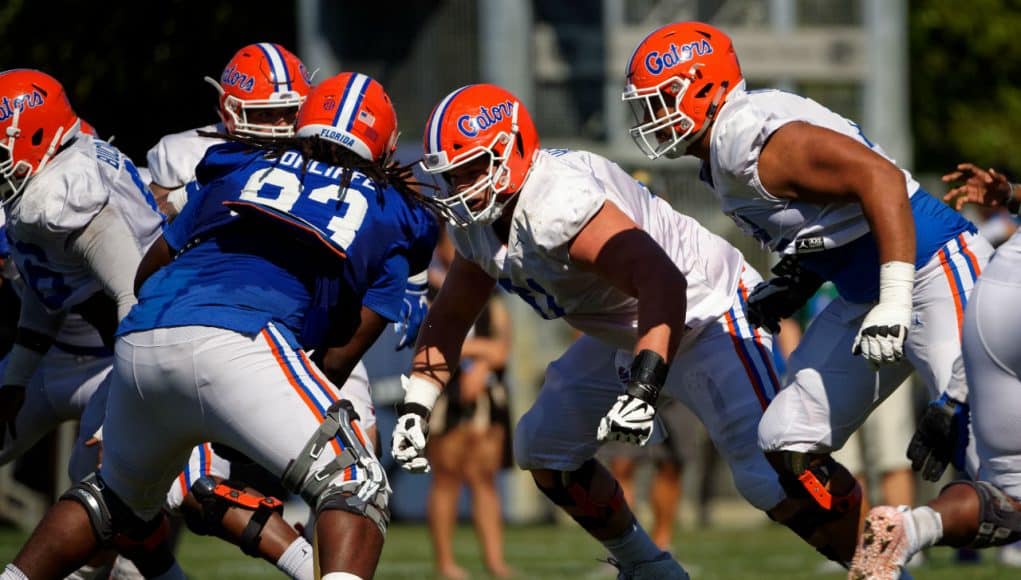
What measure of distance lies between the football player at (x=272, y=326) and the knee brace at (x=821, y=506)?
1394mm

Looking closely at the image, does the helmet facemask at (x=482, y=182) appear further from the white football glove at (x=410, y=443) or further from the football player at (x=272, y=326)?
the white football glove at (x=410, y=443)

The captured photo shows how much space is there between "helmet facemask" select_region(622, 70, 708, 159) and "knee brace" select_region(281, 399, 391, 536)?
1.38 meters

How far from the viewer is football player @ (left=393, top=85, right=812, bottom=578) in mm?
4742

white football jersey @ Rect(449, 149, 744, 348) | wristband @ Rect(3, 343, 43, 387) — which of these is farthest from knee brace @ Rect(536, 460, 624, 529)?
wristband @ Rect(3, 343, 43, 387)

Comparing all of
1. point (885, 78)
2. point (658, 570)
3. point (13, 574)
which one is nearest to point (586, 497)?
point (658, 570)

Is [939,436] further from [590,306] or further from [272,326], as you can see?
[272,326]

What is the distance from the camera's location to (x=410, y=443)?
4.96 m

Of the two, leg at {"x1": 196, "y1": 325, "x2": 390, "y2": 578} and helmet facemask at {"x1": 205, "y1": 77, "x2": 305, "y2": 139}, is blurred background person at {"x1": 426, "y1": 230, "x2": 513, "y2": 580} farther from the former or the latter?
leg at {"x1": 196, "y1": 325, "x2": 390, "y2": 578}

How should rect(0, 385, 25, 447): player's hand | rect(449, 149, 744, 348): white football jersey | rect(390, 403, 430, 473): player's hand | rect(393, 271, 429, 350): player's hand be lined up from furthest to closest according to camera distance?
rect(0, 385, 25, 447): player's hand → rect(393, 271, 429, 350): player's hand → rect(390, 403, 430, 473): player's hand → rect(449, 149, 744, 348): white football jersey

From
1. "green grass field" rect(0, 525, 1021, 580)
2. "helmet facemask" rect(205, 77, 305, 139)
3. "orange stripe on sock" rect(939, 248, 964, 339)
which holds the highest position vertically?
"helmet facemask" rect(205, 77, 305, 139)

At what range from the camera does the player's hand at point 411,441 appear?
4891 mm

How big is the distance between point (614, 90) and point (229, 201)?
8704mm

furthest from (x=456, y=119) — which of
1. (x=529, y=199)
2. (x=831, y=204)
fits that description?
(x=831, y=204)

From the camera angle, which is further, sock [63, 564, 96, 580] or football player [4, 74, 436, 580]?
sock [63, 564, 96, 580]
